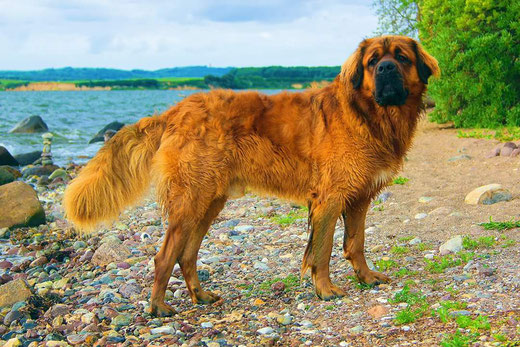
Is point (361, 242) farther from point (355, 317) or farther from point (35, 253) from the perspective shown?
point (35, 253)

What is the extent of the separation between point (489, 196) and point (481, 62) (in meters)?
8.06

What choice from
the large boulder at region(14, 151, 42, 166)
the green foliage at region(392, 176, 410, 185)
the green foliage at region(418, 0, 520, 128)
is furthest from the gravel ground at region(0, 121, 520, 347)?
the large boulder at region(14, 151, 42, 166)

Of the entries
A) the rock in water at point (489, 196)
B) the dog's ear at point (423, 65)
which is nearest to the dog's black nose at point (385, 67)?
the dog's ear at point (423, 65)

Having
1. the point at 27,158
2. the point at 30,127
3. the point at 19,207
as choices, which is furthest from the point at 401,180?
the point at 30,127

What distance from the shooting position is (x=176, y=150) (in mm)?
4902

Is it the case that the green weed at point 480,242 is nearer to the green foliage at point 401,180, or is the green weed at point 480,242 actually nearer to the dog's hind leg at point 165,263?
the dog's hind leg at point 165,263

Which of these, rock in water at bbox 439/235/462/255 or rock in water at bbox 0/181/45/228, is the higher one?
rock in water at bbox 439/235/462/255

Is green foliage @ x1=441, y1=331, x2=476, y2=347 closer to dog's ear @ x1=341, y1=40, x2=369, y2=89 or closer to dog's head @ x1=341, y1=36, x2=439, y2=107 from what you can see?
dog's head @ x1=341, y1=36, x2=439, y2=107

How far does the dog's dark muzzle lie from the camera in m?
4.68

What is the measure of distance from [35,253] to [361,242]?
16.2 ft

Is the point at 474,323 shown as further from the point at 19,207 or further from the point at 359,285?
the point at 19,207

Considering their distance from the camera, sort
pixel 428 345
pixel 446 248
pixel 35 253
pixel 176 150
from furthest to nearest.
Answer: pixel 35 253
pixel 446 248
pixel 176 150
pixel 428 345

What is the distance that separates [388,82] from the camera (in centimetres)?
470

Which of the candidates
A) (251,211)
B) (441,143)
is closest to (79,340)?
(251,211)
